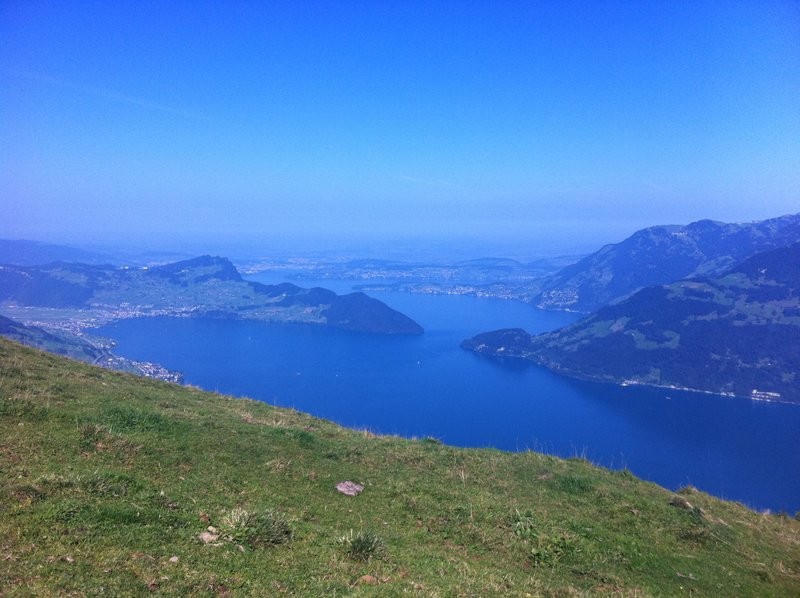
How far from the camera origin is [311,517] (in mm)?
9203

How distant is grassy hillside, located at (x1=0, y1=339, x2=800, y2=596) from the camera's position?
6520mm

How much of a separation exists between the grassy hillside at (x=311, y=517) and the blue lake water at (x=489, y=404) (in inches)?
1423

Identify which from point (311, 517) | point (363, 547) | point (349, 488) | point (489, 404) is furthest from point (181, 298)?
point (363, 547)

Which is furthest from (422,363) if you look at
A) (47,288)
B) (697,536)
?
(47,288)

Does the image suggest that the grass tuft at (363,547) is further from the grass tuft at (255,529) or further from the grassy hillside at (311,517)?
the grass tuft at (255,529)

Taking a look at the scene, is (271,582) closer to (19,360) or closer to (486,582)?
(486,582)

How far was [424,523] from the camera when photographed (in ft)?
33.0

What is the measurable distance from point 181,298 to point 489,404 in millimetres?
141453

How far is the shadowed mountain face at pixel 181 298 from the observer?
150 m

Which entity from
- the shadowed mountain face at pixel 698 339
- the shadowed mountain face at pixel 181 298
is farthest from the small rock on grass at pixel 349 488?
the shadowed mountain face at pixel 181 298

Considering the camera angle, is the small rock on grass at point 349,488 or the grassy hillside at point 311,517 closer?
the grassy hillside at point 311,517

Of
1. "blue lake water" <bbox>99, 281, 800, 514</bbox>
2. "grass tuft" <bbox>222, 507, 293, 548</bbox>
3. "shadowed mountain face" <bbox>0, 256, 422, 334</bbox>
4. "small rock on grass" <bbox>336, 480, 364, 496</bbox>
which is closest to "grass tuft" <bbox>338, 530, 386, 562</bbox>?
"grass tuft" <bbox>222, 507, 293, 548</bbox>

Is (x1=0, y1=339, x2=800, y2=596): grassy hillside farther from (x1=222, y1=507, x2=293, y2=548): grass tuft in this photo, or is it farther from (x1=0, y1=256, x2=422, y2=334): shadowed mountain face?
(x1=0, y1=256, x2=422, y2=334): shadowed mountain face

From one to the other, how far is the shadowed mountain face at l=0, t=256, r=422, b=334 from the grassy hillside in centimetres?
13424
